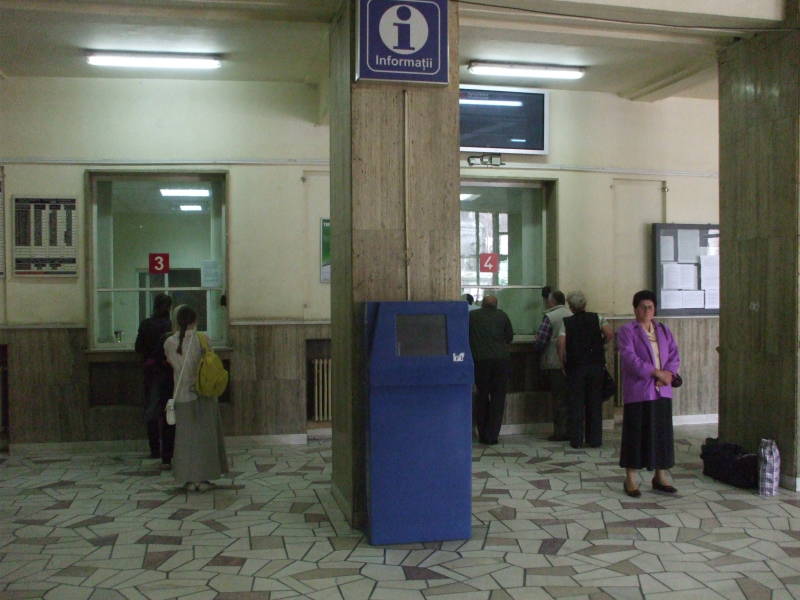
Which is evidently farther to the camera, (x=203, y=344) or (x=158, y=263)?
(x=158, y=263)

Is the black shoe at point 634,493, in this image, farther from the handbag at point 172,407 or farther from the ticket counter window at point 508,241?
the handbag at point 172,407

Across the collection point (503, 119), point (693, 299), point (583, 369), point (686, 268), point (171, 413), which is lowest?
point (171, 413)

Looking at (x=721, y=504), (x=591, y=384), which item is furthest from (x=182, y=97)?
(x=721, y=504)

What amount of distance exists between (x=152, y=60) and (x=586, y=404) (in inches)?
204

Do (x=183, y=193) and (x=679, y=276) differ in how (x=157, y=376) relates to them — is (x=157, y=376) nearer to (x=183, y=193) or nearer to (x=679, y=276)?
(x=183, y=193)

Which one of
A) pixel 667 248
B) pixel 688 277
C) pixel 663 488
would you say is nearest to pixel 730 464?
pixel 663 488

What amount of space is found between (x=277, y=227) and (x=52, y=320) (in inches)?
92.1

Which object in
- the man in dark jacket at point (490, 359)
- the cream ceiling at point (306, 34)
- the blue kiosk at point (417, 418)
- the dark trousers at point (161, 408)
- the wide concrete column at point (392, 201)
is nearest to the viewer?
the blue kiosk at point (417, 418)

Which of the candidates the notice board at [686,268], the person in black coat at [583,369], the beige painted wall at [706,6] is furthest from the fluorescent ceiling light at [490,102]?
the beige painted wall at [706,6]

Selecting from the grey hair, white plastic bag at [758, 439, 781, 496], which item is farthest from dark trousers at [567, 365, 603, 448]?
white plastic bag at [758, 439, 781, 496]

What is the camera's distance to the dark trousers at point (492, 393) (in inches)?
303

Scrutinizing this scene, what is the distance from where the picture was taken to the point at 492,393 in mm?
7742

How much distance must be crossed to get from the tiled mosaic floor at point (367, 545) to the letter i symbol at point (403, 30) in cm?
308

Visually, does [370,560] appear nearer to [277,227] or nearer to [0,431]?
[277,227]
